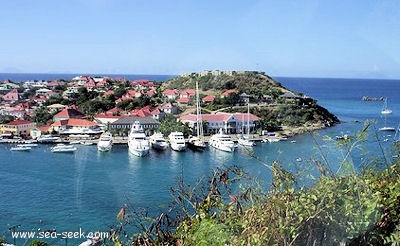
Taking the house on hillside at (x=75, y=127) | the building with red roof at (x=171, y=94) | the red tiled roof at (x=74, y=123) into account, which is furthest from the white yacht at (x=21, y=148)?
the building with red roof at (x=171, y=94)

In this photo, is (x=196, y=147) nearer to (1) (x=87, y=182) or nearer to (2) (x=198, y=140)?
(2) (x=198, y=140)

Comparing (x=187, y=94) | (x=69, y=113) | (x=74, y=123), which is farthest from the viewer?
(x=187, y=94)

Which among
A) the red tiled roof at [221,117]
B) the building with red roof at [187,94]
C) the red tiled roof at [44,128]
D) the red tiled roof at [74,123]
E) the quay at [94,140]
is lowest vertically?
the quay at [94,140]

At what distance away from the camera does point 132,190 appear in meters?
7.18

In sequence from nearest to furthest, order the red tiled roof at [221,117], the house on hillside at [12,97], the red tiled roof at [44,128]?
the red tiled roof at [44,128]
the red tiled roof at [221,117]
the house on hillside at [12,97]

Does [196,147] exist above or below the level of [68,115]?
below

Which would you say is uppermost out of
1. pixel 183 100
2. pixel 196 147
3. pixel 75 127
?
pixel 183 100

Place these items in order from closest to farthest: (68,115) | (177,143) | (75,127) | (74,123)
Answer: (177,143), (75,127), (74,123), (68,115)

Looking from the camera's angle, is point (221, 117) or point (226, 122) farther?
point (221, 117)

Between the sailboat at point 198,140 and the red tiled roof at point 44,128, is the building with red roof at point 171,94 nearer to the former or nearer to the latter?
the sailboat at point 198,140

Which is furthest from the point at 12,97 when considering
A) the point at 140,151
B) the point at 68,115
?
the point at 140,151

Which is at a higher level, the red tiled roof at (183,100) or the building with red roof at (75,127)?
the red tiled roof at (183,100)

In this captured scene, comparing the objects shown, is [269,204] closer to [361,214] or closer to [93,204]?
[361,214]

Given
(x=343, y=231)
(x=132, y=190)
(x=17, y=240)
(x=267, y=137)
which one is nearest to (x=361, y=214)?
(x=343, y=231)
